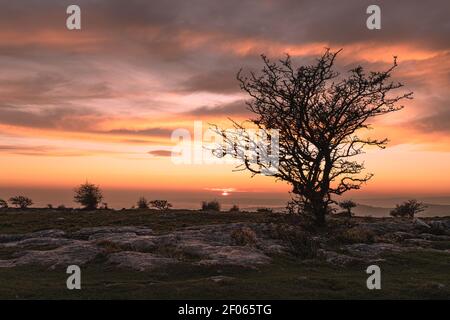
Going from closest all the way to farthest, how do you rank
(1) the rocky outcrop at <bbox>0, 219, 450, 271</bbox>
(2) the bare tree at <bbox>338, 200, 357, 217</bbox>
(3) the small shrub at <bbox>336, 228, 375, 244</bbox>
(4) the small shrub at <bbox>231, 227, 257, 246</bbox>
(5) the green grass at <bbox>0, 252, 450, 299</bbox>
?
(5) the green grass at <bbox>0, 252, 450, 299</bbox> < (1) the rocky outcrop at <bbox>0, 219, 450, 271</bbox> < (4) the small shrub at <bbox>231, 227, 257, 246</bbox> < (3) the small shrub at <bbox>336, 228, 375, 244</bbox> < (2) the bare tree at <bbox>338, 200, 357, 217</bbox>

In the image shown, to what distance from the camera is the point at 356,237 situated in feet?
124

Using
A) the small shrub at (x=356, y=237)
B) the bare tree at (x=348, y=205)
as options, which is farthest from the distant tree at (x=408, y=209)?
the small shrub at (x=356, y=237)

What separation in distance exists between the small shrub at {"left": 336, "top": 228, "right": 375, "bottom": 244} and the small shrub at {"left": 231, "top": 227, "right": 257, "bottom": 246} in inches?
287

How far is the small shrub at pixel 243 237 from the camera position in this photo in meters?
35.9

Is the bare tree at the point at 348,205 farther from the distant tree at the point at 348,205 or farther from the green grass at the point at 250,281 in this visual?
the green grass at the point at 250,281

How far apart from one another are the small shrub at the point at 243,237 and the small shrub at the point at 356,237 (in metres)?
7.29

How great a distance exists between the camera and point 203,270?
27.0 metres

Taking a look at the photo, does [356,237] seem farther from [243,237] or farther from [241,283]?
[241,283]

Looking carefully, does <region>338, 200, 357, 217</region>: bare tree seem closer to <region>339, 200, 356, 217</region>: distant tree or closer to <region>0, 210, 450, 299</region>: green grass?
<region>339, 200, 356, 217</region>: distant tree

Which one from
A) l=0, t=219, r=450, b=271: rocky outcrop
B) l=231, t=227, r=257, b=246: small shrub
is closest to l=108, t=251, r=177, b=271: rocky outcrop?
l=0, t=219, r=450, b=271: rocky outcrop

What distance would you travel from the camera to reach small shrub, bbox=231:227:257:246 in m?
35.9
